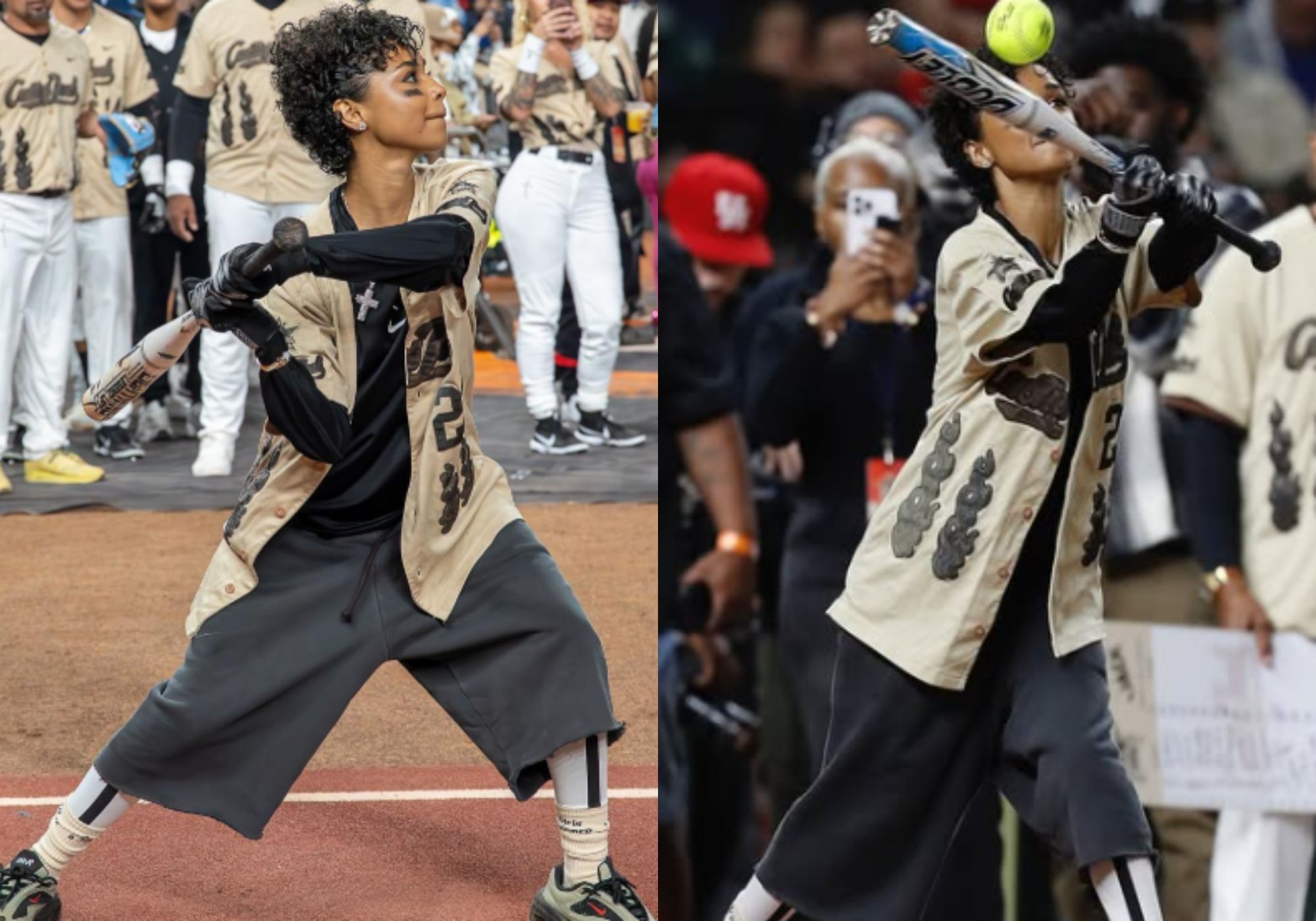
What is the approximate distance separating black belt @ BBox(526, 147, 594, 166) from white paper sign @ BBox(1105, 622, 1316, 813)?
233 inches

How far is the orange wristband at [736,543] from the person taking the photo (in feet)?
12.9

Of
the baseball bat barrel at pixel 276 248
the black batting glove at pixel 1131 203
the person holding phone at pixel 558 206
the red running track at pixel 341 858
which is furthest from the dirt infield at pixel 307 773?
the black batting glove at pixel 1131 203

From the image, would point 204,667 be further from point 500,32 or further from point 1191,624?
point 500,32

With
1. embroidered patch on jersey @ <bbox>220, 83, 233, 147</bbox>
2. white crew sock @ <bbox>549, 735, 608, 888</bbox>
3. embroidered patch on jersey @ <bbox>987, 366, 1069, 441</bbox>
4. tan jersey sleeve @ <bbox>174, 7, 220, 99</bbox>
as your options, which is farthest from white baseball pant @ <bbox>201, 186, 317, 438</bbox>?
embroidered patch on jersey @ <bbox>987, 366, 1069, 441</bbox>

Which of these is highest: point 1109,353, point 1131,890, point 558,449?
point 1109,353

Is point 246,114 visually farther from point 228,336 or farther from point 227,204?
point 228,336

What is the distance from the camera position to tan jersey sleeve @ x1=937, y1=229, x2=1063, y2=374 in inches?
133

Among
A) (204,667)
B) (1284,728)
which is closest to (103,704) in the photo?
(204,667)

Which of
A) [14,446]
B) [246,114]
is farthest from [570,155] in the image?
[14,446]

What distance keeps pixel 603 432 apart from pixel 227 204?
199 cm

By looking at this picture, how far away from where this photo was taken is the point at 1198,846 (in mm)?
3881

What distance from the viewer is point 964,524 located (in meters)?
3.52

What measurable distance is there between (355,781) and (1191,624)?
8.75 ft

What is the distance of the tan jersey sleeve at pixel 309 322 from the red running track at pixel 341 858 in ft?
4.19
